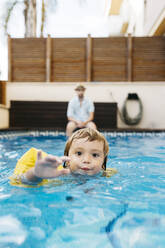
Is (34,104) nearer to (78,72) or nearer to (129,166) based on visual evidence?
(78,72)

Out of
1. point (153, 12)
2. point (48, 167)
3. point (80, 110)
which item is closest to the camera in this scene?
point (48, 167)

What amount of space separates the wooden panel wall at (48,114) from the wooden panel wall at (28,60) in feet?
4.42

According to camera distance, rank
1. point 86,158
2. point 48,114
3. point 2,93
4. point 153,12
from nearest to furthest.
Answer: point 86,158 < point 2,93 < point 48,114 < point 153,12

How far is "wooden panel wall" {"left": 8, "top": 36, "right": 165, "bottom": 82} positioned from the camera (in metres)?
10.5

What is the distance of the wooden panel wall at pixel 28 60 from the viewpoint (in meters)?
10.9

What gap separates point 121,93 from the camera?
10586 mm

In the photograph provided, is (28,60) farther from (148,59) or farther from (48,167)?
(48,167)

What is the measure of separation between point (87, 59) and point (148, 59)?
8.09 ft

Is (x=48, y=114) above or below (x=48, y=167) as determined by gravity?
below

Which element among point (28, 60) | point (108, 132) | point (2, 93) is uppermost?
point (28, 60)

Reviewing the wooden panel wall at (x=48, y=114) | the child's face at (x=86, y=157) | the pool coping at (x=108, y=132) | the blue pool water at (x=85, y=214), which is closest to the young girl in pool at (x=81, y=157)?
the child's face at (x=86, y=157)

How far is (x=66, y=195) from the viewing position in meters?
1.94

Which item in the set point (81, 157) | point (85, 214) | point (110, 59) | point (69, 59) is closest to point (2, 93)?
point (69, 59)

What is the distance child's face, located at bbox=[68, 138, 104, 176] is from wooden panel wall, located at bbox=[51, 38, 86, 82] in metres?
8.95
